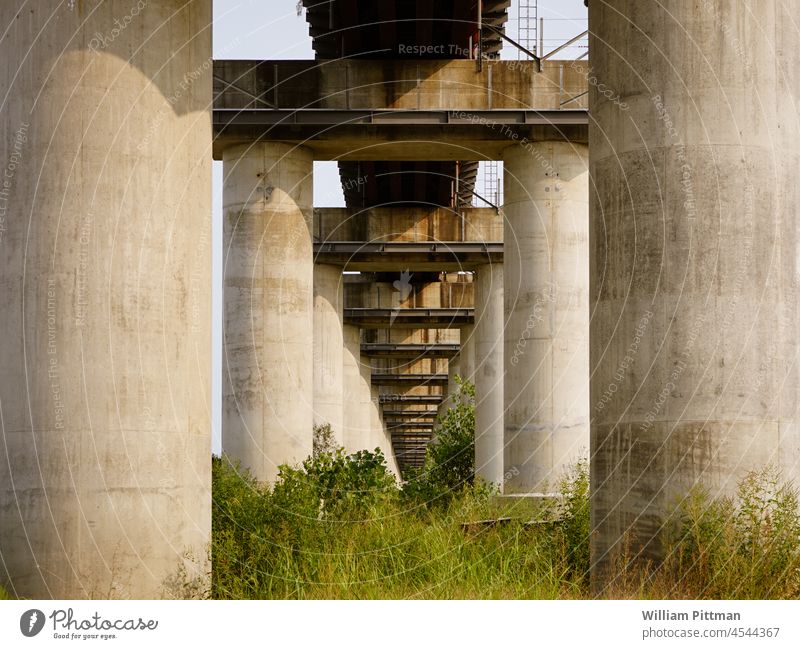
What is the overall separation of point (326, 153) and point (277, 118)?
249cm

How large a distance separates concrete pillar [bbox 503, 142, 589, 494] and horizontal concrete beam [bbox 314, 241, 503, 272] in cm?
1070

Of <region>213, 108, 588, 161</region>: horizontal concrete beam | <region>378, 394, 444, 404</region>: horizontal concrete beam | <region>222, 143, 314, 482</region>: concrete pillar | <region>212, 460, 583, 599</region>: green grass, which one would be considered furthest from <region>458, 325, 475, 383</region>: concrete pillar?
<region>212, 460, 583, 599</region>: green grass

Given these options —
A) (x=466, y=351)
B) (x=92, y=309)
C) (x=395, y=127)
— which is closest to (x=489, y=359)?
(x=466, y=351)

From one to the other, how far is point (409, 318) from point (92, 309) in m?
42.1

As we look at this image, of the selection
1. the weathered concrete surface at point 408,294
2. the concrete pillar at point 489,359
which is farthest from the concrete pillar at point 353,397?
the concrete pillar at point 489,359

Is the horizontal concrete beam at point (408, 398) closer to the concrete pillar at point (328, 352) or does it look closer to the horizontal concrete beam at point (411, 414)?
the horizontal concrete beam at point (411, 414)

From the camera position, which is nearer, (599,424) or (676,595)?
(676,595)

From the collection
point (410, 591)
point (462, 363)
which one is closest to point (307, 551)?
point (410, 591)

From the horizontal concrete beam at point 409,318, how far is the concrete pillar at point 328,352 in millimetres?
8141

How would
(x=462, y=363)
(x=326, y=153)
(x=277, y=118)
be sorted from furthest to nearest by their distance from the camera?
(x=462, y=363) < (x=326, y=153) < (x=277, y=118)

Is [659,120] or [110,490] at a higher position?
[659,120]

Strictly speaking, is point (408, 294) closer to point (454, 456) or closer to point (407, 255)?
point (407, 255)

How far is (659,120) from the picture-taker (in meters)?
13.4

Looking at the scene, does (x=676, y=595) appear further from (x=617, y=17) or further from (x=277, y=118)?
(x=277, y=118)
